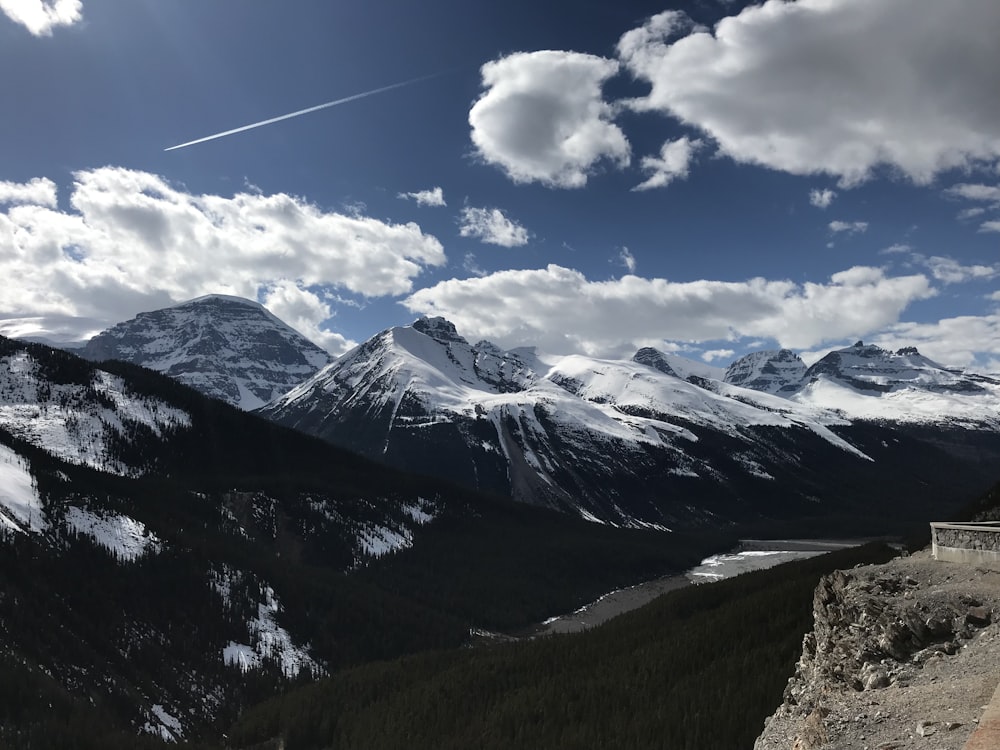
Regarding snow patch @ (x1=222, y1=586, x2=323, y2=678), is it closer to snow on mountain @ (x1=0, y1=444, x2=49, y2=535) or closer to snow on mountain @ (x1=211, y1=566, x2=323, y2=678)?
snow on mountain @ (x1=211, y1=566, x2=323, y2=678)

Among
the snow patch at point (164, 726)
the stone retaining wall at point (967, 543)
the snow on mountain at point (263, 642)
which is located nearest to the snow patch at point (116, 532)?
the snow on mountain at point (263, 642)

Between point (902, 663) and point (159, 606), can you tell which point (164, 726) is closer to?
point (159, 606)

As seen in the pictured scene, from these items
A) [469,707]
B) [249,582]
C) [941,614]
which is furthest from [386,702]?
[941,614]

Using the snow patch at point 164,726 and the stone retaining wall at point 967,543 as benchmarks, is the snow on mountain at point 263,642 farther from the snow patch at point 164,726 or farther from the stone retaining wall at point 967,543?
the stone retaining wall at point 967,543

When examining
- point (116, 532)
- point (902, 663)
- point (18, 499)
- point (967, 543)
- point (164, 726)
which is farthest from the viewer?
point (116, 532)

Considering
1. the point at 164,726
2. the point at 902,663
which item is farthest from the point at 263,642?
the point at 902,663

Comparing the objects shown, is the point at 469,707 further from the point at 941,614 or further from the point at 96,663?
the point at 941,614

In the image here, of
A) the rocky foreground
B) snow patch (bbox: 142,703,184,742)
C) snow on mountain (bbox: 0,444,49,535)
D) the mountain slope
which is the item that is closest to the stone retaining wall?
the rocky foreground
